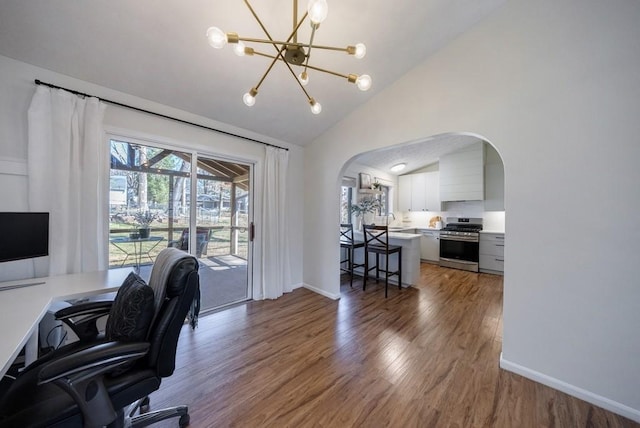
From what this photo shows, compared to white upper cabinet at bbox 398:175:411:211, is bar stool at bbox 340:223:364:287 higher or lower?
lower

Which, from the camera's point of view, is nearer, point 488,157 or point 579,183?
point 579,183

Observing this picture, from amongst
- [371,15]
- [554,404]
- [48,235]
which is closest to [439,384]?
[554,404]

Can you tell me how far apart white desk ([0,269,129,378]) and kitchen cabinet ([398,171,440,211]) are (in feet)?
19.8

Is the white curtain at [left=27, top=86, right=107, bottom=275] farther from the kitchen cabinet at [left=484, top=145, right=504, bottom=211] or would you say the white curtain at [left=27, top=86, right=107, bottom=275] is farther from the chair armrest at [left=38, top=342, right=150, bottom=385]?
the kitchen cabinet at [left=484, top=145, right=504, bottom=211]

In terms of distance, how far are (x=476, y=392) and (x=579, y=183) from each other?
174cm

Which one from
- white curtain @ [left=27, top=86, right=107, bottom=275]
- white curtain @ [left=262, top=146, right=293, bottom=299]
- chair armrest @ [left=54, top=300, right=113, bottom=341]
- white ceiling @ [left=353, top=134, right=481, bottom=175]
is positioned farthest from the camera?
white ceiling @ [left=353, top=134, right=481, bottom=175]

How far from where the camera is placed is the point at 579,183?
1697 mm

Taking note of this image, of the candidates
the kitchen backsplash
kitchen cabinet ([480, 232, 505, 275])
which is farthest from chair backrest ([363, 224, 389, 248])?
the kitchen backsplash

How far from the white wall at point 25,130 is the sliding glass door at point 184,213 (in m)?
0.16

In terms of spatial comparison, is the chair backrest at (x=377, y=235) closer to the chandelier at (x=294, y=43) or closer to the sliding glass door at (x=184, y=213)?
the sliding glass door at (x=184, y=213)

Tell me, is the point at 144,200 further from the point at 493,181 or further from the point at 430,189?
the point at 493,181

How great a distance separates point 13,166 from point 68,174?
31 cm

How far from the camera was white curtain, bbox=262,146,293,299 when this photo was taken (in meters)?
3.37

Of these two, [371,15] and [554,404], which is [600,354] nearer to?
[554,404]
